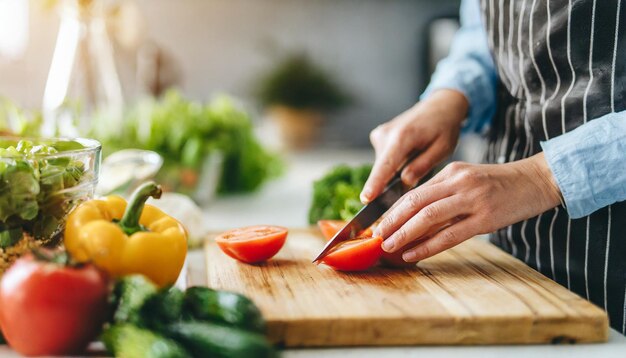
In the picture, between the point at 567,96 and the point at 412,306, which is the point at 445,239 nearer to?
the point at 412,306

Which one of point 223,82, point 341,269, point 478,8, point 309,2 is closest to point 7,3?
point 223,82

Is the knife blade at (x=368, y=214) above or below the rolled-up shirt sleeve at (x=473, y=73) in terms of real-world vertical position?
below

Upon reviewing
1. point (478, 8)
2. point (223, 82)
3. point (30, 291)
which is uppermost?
point (478, 8)

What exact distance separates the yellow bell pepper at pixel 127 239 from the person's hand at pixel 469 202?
0.32m

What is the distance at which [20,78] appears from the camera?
13.1 ft

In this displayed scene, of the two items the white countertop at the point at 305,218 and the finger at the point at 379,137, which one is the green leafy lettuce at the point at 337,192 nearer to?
the finger at the point at 379,137

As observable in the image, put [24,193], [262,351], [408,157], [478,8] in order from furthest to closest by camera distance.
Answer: [478,8] < [408,157] < [24,193] < [262,351]

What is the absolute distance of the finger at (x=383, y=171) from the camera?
125 centimetres

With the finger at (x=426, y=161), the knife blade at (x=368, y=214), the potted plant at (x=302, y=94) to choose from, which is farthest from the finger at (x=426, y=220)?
the potted plant at (x=302, y=94)

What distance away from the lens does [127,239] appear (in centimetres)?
83

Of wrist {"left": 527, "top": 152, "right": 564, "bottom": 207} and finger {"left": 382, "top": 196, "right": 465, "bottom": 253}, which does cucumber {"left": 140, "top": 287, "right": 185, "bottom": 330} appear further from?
wrist {"left": 527, "top": 152, "right": 564, "bottom": 207}

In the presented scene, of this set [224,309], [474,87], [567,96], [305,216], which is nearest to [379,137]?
[474,87]

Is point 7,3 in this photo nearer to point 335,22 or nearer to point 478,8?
point 335,22

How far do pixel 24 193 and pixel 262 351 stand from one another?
0.34m
